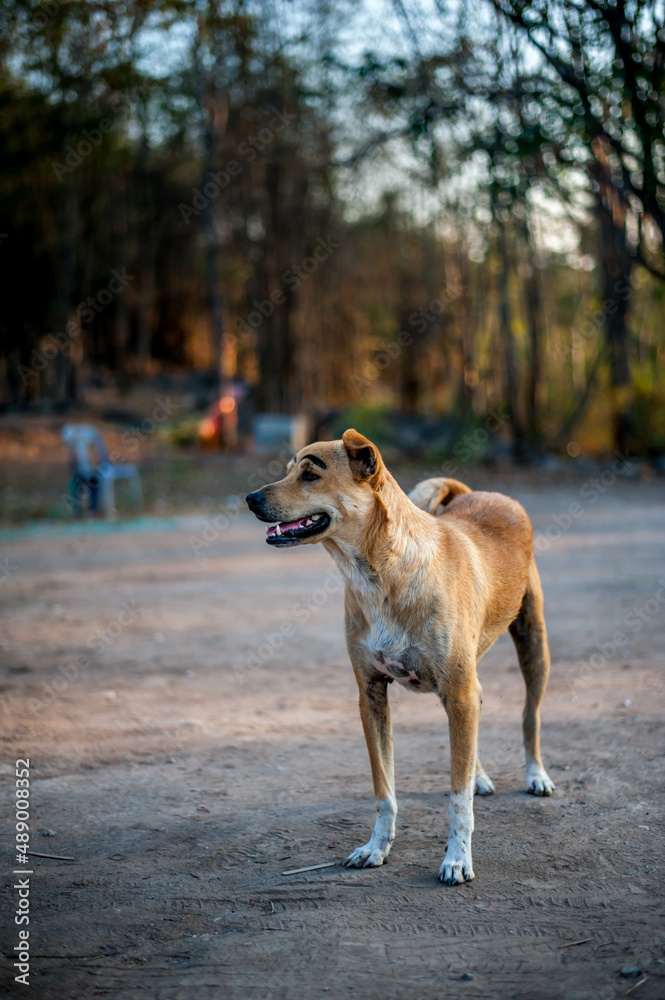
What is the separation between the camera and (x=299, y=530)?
3.66 metres

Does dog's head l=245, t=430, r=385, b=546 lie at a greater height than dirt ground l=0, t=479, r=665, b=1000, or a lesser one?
greater

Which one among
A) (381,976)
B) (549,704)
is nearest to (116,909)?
(381,976)

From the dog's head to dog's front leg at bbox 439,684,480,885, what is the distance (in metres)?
0.86

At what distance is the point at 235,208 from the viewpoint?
95.1 feet

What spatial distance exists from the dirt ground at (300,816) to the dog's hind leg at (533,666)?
0.57ft

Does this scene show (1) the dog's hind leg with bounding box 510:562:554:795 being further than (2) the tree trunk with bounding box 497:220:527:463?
No

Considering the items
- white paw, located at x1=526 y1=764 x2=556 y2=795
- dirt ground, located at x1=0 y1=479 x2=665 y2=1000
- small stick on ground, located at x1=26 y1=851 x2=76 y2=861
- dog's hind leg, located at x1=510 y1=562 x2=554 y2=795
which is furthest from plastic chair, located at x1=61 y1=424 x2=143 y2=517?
white paw, located at x1=526 y1=764 x2=556 y2=795

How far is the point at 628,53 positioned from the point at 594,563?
5803 mm

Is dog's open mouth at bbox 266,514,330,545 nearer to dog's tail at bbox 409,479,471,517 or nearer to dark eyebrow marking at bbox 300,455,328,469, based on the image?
dark eyebrow marking at bbox 300,455,328,469

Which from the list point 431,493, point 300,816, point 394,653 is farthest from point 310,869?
point 431,493

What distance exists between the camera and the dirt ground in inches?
119

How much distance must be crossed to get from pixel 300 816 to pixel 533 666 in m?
1.46

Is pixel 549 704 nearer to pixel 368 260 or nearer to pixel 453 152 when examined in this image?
pixel 453 152

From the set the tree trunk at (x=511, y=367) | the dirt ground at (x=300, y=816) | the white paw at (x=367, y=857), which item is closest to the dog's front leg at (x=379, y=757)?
the white paw at (x=367, y=857)
